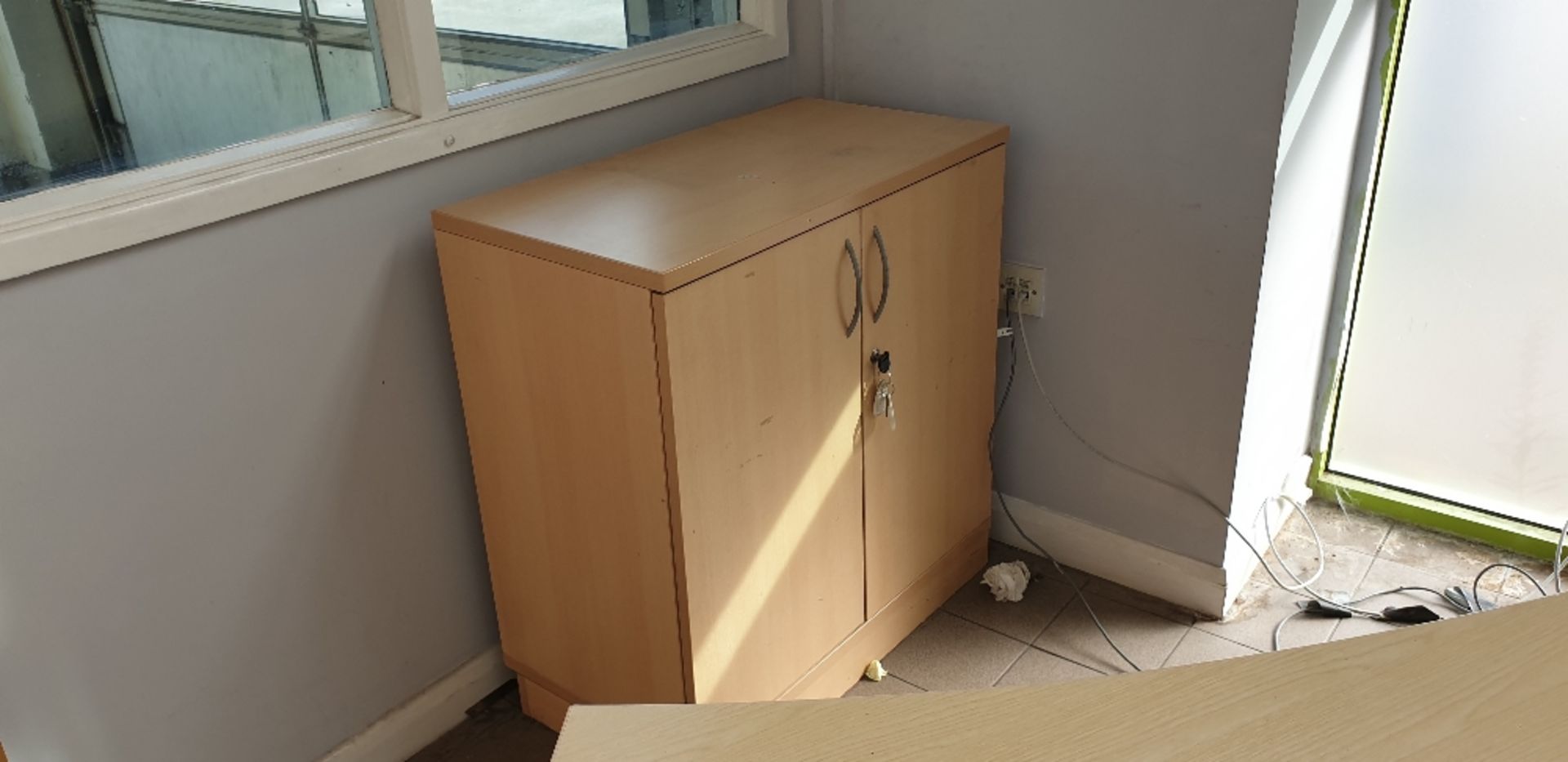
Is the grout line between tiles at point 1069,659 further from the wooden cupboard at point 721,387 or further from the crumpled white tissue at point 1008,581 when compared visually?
the wooden cupboard at point 721,387

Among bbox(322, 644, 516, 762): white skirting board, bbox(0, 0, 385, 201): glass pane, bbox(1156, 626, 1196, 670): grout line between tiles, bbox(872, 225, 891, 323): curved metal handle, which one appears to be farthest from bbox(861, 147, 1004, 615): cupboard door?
bbox(0, 0, 385, 201): glass pane

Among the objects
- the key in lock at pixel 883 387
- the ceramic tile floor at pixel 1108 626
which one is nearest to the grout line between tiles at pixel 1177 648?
the ceramic tile floor at pixel 1108 626

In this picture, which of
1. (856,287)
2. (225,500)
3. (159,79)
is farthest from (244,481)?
(856,287)

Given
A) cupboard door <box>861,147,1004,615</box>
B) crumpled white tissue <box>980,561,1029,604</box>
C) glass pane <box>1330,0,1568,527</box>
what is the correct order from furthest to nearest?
crumpled white tissue <box>980,561,1029,604</box> → glass pane <box>1330,0,1568,527</box> → cupboard door <box>861,147,1004,615</box>

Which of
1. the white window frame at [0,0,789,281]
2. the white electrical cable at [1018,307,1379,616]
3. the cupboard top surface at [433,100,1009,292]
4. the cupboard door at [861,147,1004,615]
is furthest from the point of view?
the white electrical cable at [1018,307,1379,616]

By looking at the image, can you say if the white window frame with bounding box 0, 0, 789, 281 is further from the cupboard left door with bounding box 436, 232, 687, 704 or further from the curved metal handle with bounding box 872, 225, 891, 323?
the curved metal handle with bounding box 872, 225, 891, 323

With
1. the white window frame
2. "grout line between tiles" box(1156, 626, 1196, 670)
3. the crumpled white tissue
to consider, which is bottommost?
"grout line between tiles" box(1156, 626, 1196, 670)

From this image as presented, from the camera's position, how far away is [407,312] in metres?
1.96

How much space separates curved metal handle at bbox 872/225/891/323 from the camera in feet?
6.48

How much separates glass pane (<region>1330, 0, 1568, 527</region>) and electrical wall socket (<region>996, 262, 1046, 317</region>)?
693 millimetres

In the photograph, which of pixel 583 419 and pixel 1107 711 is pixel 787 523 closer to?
pixel 583 419

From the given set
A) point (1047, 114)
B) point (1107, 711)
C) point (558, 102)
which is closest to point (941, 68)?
point (1047, 114)

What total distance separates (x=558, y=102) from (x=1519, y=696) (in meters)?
1.62

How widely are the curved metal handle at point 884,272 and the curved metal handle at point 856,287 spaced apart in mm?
43
